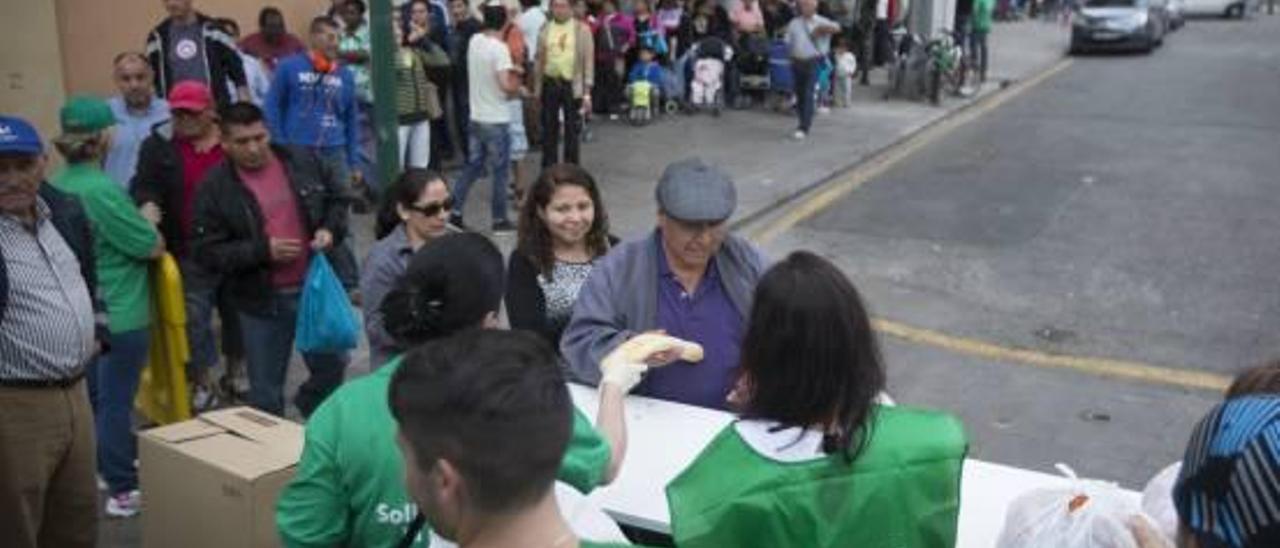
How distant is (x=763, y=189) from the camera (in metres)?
11.9

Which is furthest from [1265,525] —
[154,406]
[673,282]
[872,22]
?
[872,22]

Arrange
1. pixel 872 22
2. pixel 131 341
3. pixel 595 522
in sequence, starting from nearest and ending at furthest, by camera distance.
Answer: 1. pixel 595 522
2. pixel 131 341
3. pixel 872 22

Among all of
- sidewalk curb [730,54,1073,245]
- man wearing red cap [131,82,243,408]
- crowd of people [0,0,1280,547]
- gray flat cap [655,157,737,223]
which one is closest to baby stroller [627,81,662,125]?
sidewalk curb [730,54,1073,245]

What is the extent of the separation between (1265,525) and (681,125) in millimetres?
14164

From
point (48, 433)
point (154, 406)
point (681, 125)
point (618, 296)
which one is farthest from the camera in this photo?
point (681, 125)

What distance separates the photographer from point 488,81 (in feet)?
32.6

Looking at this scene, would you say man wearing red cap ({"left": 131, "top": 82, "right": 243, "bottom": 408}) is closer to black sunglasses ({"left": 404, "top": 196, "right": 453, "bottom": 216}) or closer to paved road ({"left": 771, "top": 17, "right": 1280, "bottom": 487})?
black sunglasses ({"left": 404, "top": 196, "right": 453, "bottom": 216})

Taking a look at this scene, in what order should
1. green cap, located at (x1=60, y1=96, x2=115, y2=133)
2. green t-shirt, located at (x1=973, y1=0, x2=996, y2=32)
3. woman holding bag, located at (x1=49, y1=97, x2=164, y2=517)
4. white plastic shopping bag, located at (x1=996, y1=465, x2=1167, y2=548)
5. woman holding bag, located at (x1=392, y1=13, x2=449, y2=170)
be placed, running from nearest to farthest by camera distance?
white plastic shopping bag, located at (x1=996, y1=465, x2=1167, y2=548), green cap, located at (x1=60, y1=96, x2=115, y2=133), woman holding bag, located at (x1=49, y1=97, x2=164, y2=517), woman holding bag, located at (x1=392, y1=13, x2=449, y2=170), green t-shirt, located at (x1=973, y1=0, x2=996, y2=32)

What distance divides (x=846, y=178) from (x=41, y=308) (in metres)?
10.0

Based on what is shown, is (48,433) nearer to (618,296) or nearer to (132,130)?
(618,296)

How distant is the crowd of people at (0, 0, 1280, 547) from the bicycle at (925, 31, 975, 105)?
11740 mm

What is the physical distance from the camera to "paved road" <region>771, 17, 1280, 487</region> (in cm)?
661

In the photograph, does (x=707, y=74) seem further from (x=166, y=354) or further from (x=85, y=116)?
(x=85, y=116)

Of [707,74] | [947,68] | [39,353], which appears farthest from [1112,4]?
[39,353]
